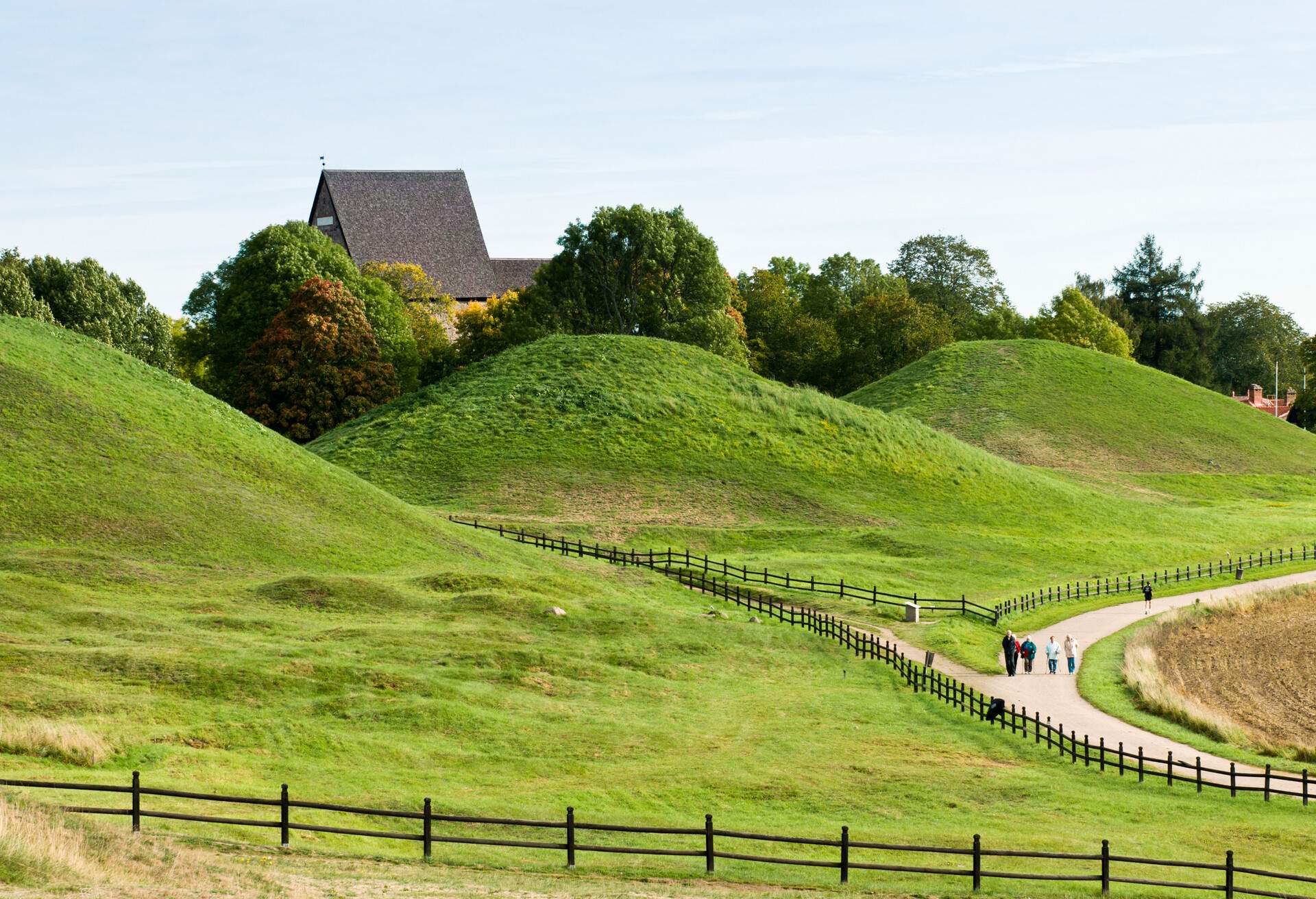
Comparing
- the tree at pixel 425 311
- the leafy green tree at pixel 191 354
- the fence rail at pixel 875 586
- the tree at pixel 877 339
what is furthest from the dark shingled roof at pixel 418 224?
the fence rail at pixel 875 586

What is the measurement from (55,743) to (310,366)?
71230mm

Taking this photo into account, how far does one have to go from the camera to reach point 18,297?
105 m

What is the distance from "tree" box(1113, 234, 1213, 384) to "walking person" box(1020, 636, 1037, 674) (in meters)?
136

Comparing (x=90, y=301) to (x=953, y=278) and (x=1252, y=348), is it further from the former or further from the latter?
(x=1252, y=348)

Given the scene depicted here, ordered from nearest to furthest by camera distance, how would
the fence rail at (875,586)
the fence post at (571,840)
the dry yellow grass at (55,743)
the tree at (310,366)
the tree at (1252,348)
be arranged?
the fence post at (571,840)
the dry yellow grass at (55,743)
the fence rail at (875,586)
the tree at (310,366)
the tree at (1252,348)

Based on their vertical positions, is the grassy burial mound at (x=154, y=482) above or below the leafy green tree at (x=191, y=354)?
below

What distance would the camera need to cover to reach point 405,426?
9300 cm

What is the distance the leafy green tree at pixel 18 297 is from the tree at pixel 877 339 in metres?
70.4

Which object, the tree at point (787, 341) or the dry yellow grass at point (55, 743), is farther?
the tree at point (787, 341)

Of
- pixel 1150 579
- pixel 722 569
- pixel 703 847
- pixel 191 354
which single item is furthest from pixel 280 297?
pixel 703 847

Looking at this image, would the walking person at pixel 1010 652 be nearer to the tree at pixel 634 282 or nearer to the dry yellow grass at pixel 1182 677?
the dry yellow grass at pixel 1182 677

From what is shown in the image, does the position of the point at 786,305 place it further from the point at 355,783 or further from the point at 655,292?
the point at 355,783

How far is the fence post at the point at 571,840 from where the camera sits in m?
23.8

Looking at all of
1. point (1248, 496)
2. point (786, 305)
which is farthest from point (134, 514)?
point (786, 305)
